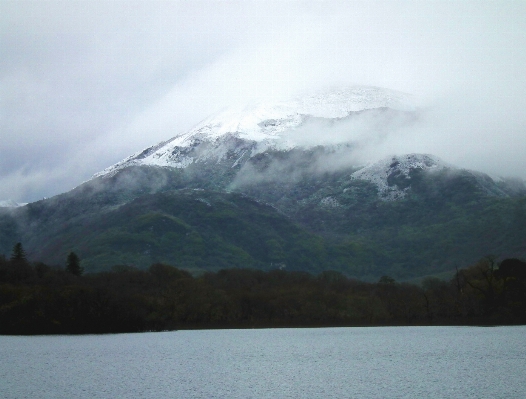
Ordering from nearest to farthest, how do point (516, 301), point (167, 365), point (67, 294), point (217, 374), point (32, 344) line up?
1. point (217, 374)
2. point (167, 365)
3. point (32, 344)
4. point (67, 294)
5. point (516, 301)

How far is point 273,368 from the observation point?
9088 centimetres

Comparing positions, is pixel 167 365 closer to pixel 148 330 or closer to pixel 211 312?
pixel 148 330

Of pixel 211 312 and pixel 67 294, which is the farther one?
pixel 211 312

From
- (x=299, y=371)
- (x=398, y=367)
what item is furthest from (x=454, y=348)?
(x=299, y=371)

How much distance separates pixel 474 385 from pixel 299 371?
24.3m

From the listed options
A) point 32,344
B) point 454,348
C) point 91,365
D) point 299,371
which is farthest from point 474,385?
point 32,344

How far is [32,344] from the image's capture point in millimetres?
132625

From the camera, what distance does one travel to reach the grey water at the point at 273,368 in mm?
69812

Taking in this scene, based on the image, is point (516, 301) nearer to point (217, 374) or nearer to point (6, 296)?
point (217, 374)

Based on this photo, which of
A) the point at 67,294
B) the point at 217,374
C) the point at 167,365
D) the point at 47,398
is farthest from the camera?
the point at 67,294

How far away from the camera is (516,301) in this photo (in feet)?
588

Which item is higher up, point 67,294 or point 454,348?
point 67,294

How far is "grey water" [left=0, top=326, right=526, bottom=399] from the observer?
69.8m

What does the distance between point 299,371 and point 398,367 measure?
12589 mm
